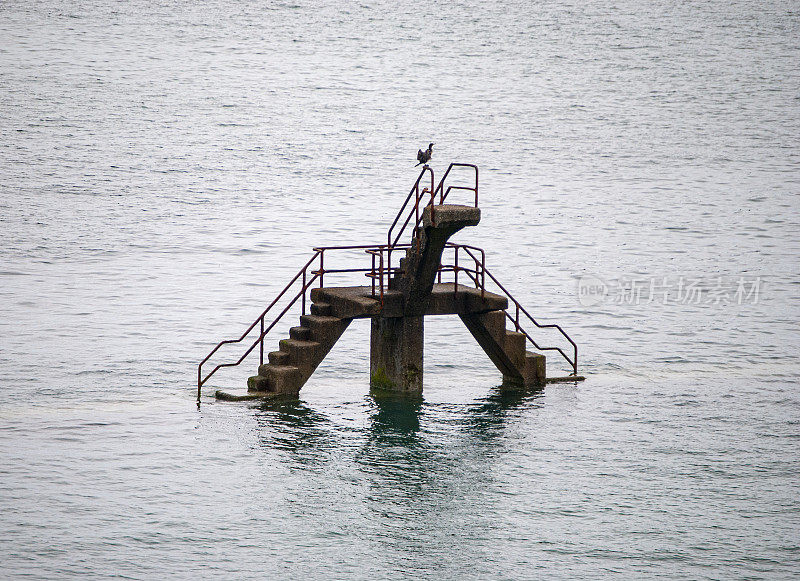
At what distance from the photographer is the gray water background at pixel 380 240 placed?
24562mm

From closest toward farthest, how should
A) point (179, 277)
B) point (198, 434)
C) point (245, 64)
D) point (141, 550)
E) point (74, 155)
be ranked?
1. point (141, 550)
2. point (198, 434)
3. point (179, 277)
4. point (74, 155)
5. point (245, 64)

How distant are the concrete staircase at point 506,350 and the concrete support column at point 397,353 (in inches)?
53.4

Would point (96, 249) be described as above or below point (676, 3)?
below

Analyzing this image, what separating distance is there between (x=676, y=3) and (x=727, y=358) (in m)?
102

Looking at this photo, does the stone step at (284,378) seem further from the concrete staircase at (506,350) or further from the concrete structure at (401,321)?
the concrete staircase at (506,350)

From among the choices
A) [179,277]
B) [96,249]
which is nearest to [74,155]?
[96,249]

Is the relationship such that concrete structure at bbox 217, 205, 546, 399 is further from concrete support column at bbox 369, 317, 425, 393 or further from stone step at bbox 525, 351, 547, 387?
stone step at bbox 525, 351, 547, 387

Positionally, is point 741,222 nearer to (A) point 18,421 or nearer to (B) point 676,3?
(A) point 18,421

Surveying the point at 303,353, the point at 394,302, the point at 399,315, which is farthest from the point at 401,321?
the point at 303,353

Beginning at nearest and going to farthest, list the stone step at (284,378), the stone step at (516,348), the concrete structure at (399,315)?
the concrete structure at (399,315), the stone step at (284,378), the stone step at (516,348)

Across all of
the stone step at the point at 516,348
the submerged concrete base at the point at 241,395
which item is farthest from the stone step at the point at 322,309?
the stone step at the point at 516,348

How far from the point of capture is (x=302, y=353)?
Answer: 3022cm

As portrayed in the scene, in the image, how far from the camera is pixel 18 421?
102 ft

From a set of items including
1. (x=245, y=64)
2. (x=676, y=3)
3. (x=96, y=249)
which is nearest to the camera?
(x=96, y=249)
